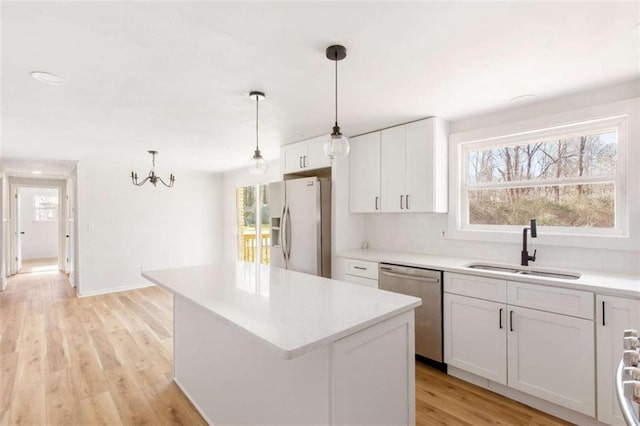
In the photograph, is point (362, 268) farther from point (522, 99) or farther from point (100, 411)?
point (100, 411)

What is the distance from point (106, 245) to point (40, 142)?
2196mm

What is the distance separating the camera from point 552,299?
2.11 metres

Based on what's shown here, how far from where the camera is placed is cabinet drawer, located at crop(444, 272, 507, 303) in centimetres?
232

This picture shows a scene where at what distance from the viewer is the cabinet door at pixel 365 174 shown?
344cm

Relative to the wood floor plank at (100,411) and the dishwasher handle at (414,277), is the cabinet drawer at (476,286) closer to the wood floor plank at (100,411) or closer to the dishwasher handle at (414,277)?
the dishwasher handle at (414,277)

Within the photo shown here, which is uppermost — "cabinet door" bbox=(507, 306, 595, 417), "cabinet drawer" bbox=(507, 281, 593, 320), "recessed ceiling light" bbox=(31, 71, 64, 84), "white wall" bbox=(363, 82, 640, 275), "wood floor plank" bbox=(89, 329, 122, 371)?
"recessed ceiling light" bbox=(31, 71, 64, 84)

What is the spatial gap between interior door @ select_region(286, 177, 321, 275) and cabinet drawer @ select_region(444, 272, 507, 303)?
140cm

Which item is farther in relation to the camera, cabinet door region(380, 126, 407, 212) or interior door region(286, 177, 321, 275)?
interior door region(286, 177, 321, 275)

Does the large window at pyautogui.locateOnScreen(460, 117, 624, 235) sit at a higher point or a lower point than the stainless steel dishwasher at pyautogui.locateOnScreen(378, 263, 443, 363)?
higher

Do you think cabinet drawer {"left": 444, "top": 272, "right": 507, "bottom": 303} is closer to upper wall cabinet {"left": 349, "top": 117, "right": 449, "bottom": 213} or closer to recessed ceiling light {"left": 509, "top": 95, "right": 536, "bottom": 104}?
upper wall cabinet {"left": 349, "top": 117, "right": 449, "bottom": 213}

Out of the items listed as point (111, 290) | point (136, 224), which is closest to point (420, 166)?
point (136, 224)

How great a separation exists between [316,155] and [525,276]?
2.39 m

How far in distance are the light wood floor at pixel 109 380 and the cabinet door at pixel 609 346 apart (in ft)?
1.06

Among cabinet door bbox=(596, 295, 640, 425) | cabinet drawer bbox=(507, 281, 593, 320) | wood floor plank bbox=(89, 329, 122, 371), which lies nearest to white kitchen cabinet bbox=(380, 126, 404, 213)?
cabinet drawer bbox=(507, 281, 593, 320)
